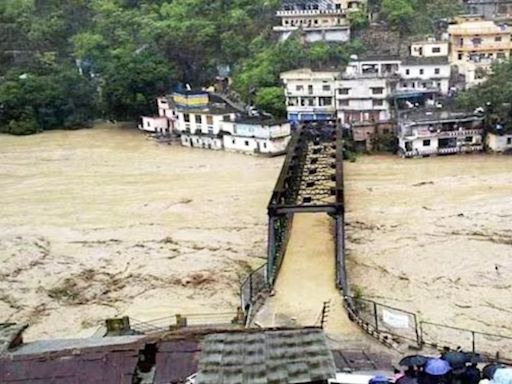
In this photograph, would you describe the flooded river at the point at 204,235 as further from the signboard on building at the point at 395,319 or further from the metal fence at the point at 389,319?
the signboard on building at the point at 395,319

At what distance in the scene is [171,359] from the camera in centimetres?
882

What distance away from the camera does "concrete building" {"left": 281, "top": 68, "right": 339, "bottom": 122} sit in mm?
35375

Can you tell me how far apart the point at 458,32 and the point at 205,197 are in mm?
18370

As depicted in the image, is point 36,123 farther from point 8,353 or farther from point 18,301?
point 8,353

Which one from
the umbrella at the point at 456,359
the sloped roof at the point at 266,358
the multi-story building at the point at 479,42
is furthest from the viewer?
the multi-story building at the point at 479,42

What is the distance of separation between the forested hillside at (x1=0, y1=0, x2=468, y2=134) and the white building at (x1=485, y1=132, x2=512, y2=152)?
35.4 feet

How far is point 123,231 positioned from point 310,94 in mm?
15426

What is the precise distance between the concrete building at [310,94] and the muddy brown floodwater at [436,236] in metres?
5.27

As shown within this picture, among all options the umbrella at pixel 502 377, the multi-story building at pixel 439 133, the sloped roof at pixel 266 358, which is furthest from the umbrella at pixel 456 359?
the multi-story building at pixel 439 133

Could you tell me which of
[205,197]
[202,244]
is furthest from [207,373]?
[205,197]

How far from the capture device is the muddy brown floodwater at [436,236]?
16.8 metres

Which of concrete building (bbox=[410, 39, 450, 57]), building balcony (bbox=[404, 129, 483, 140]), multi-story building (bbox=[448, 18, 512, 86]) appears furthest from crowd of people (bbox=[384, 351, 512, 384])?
concrete building (bbox=[410, 39, 450, 57])

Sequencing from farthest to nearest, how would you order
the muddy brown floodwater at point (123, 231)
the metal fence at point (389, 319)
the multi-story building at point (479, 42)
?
the multi-story building at point (479, 42)
the muddy brown floodwater at point (123, 231)
the metal fence at point (389, 319)

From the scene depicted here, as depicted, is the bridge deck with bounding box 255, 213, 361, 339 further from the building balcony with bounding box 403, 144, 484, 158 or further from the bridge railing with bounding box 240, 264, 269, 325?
the building balcony with bounding box 403, 144, 484, 158
